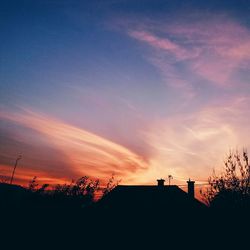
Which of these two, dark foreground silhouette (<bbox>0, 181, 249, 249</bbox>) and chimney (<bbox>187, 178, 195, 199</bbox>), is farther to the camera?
chimney (<bbox>187, 178, 195, 199</bbox>)

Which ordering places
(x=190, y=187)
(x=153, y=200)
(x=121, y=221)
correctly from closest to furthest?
1. (x=121, y=221)
2. (x=153, y=200)
3. (x=190, y=187)

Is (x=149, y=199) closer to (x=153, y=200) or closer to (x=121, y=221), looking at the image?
(x=153, y=200)

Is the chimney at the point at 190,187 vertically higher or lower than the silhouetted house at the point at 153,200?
higher

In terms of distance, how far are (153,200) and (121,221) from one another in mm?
5234

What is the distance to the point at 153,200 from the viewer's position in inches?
1167

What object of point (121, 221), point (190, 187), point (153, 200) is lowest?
point (121, 221)

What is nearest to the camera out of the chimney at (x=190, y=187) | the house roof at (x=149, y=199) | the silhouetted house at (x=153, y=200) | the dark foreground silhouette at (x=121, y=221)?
the dark foreground silhouette at (x=121, y=221)

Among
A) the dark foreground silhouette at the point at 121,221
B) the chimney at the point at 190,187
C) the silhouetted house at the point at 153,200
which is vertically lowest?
the dark foreground silhouette at the point at 121,221

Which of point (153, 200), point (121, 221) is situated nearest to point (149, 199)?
point (153, 200)

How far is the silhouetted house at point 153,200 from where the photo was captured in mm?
27438

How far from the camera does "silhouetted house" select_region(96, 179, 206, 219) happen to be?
27438 millimetres

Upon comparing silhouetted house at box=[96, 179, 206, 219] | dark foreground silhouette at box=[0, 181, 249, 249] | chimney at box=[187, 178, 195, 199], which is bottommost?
dark foreground silhouette at box=[0, 181, 249, 249]

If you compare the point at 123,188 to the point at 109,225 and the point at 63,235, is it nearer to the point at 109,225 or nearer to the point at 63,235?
the point at 109,225

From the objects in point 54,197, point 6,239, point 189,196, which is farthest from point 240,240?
point 6,239
